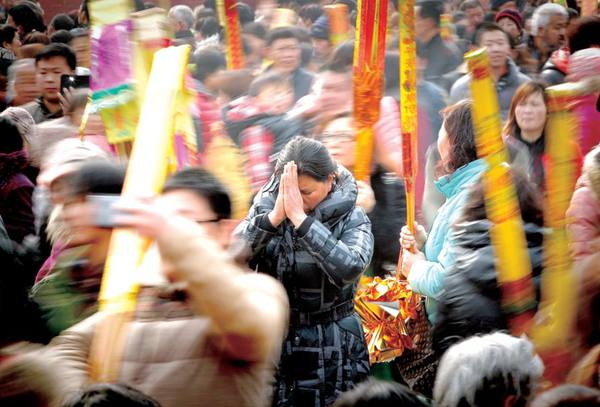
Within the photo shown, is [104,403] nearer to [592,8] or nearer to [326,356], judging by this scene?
[326,356]

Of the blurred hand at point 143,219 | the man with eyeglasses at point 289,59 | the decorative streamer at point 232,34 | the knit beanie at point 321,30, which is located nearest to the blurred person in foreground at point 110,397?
the blurred hand at point 143,219

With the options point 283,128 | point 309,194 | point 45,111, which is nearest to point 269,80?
point 283,128

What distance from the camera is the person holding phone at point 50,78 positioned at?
240 inches

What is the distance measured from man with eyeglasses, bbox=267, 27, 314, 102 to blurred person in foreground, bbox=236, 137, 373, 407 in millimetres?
2847

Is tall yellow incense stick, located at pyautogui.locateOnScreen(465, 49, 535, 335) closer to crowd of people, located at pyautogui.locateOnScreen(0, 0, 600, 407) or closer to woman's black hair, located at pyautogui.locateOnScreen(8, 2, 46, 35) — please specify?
crowd of people, located at pyautogui.locateOnScreen(0, 0, 600, 407)

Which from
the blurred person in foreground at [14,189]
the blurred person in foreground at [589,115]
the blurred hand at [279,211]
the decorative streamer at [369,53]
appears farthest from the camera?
the blurred person in foreground at [589,115]

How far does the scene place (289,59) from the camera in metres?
6.68

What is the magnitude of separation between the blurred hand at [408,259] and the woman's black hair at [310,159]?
0.56 meters

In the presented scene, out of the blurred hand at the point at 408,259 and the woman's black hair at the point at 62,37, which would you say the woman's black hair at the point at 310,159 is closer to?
the blurred hand at the point at 408,259

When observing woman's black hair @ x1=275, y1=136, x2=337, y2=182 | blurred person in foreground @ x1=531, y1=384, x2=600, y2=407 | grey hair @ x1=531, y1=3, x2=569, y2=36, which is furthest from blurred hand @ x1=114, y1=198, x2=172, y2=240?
grey hair @ x1=531, y1=3, x2=569, y2=36

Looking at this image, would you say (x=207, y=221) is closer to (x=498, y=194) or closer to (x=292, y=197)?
(x=498, y=194)

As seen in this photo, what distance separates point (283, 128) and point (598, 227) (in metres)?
2.18

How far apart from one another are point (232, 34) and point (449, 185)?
10.2 ft

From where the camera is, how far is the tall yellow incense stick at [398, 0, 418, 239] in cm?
400
